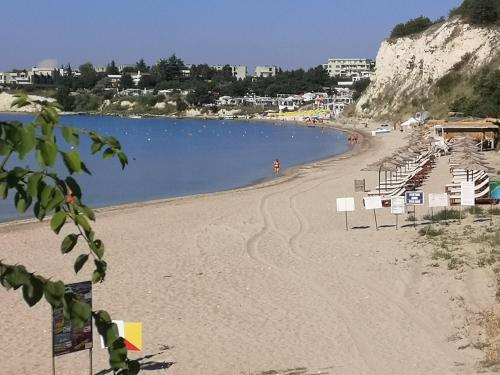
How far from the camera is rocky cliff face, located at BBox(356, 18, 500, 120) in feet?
278

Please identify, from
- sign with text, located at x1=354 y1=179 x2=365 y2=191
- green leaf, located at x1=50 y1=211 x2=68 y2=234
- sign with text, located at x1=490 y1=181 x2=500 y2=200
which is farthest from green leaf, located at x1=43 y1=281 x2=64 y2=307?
sign with text, located at x1=354 y1=179 x2=365 y2=191

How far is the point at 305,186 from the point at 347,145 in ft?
135

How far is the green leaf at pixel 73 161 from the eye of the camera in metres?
2.16

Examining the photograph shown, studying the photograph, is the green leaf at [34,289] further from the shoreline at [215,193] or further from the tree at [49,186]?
the shoreline at [215,193]

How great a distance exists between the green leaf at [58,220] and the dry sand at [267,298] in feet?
24.7

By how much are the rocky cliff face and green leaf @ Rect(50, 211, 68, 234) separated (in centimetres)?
8086

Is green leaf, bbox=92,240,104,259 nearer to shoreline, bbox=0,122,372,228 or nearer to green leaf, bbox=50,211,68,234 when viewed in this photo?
green leaf, bbox=50,211,68,234

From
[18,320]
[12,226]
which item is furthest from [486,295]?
[12,226]

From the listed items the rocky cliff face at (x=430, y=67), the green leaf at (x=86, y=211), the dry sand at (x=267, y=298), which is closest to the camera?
the green leaf at (x=86, y=211)

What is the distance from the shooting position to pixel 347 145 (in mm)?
76250

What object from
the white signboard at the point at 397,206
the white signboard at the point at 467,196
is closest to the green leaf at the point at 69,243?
the white signboard at the point at 397,206

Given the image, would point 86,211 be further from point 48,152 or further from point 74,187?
point 48,152

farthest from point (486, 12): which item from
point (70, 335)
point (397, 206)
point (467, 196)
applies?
point (70, 335)

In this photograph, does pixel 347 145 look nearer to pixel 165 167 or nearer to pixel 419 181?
pixel 165 167
